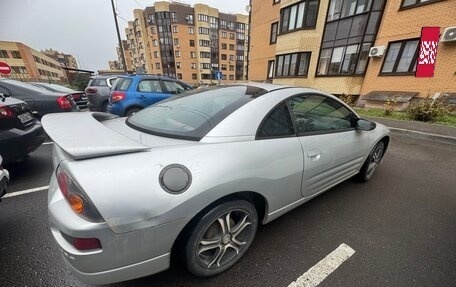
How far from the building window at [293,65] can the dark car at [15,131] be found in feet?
44.7

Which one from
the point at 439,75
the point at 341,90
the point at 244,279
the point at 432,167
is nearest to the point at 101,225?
the point at 244,279

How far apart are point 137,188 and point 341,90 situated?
1312cm

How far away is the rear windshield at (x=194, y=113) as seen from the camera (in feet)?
5.23

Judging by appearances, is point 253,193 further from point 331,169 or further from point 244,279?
point 331,169

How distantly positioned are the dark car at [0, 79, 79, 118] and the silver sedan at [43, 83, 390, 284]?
366 cm

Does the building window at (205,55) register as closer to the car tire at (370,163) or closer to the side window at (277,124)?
the car tire at (370,163)

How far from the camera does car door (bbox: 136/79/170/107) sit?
572 cm

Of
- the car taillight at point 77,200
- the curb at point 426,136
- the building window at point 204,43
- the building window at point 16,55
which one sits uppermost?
the building window at point 204,43

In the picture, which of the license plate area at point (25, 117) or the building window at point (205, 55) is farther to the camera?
the building window at point (205, 55)

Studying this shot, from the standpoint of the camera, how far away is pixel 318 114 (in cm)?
230

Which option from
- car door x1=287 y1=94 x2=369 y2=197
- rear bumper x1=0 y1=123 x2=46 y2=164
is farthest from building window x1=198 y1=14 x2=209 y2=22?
car door x1=287 y1=94 x2=369 y2=197

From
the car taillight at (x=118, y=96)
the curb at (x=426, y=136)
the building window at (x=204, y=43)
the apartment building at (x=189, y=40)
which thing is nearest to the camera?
the curb at (x=426, y=136)

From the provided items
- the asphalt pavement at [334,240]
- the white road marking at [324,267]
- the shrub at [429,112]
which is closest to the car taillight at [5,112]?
the asphalt pavement at [334,240]

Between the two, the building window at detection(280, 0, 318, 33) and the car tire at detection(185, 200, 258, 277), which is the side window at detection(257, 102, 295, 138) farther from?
the building window at detection(280, 0, 318, 33)
